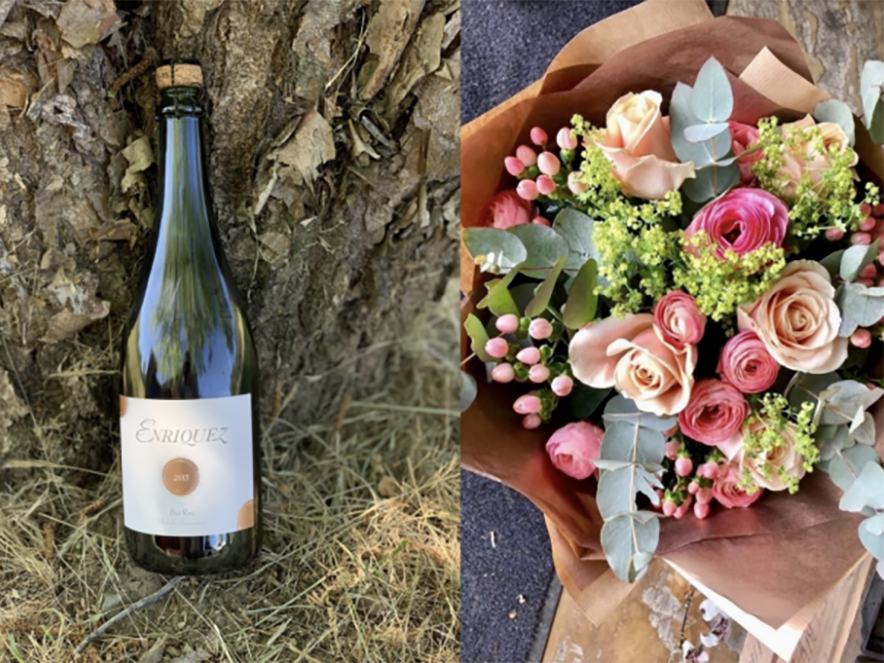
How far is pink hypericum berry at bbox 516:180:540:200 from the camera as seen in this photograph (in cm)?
92

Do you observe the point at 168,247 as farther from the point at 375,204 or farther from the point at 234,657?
the point at 234,657

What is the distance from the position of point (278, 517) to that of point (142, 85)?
64cm

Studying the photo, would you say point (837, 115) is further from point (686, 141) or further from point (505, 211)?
point (505, 211)

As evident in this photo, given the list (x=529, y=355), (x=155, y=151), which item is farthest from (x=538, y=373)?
(x=155, y=151)

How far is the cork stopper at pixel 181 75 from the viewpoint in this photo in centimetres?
92

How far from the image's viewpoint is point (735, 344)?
2.74 ft

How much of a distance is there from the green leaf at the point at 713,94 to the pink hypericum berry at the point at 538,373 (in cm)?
32

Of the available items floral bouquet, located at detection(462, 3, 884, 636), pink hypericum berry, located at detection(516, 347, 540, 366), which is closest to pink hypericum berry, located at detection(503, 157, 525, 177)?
floral bouquet, located at detection(462, 3, 884, 636)

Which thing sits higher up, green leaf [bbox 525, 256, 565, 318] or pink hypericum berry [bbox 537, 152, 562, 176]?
pink hypericum berry [bbox 537, 152, 562, 176]

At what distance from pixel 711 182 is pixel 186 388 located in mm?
A: 691

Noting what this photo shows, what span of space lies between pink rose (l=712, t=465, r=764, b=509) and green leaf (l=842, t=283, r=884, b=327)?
216 mm

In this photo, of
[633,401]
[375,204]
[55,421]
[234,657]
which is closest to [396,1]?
[375,204]

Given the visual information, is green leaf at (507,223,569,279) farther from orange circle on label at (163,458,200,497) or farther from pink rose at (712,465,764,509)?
orange circle on label at (163,458,200,497)

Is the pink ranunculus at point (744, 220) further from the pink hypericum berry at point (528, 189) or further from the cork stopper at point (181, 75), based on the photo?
the cork stopper at point (181, 75)
